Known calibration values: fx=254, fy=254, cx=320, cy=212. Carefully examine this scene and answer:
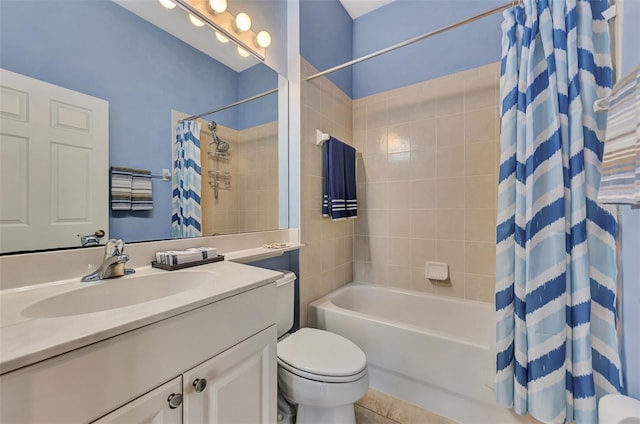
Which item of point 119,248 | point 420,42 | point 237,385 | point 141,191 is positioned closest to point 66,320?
point 119,248

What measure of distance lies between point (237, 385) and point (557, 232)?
1.36 m

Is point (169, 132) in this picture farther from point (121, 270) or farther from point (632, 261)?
point (632, 261)

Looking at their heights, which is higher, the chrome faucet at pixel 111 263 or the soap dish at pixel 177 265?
the chrome faucet at pixel 111 263

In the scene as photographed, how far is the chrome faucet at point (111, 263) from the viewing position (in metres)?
0.83

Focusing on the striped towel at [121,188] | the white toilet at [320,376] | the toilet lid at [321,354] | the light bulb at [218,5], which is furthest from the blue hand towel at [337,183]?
the striped towel at [121,188]

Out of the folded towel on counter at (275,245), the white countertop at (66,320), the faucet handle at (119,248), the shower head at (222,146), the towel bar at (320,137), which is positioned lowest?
the white countertop at (66,320)

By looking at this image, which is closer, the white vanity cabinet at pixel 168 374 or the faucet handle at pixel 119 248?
the white vanity cabinet at pixel 168 374

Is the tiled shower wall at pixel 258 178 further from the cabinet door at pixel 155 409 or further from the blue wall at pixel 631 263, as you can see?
the blue wall at pixel 631 263

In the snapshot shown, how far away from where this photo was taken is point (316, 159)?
185cm

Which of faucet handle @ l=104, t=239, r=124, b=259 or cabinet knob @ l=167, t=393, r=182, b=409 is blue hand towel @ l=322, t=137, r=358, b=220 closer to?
faucet handle @ l=104, t=239, r=124, b=259

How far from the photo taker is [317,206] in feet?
6.09

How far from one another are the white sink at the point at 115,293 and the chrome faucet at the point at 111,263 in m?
0.03

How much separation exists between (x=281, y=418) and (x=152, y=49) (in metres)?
1.80

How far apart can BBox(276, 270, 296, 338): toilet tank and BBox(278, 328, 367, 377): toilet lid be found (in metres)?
0.07
